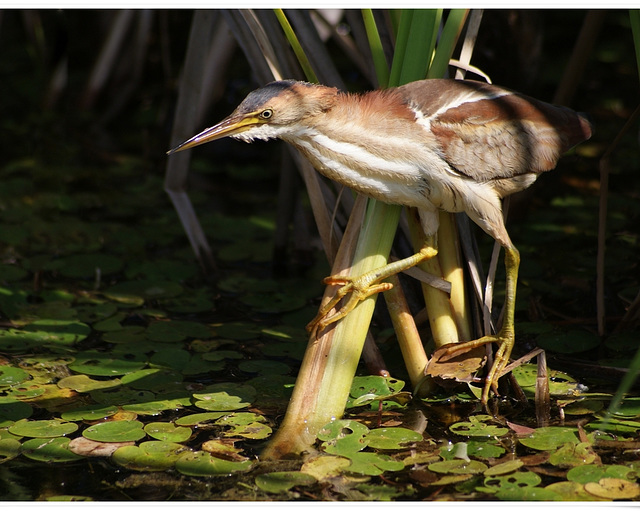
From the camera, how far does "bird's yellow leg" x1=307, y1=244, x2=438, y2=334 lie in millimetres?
2270

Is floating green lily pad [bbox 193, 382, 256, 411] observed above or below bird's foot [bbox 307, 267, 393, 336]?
below

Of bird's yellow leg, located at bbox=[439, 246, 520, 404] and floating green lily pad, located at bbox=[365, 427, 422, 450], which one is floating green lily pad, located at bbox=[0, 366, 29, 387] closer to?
floating green lily pad, located at bbox=[365, 427, 422, 450]

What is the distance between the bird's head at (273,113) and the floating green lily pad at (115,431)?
82 centimetres

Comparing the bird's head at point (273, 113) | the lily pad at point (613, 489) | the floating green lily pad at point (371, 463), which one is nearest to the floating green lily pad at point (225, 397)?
the floating green lily pad at point (371, 463)

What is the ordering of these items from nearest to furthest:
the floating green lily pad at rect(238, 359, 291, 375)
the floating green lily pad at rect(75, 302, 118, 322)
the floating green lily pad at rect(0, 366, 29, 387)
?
1. the floating green lily pad at rect(0, 366, 29, 387)
2. the floating green lily pad at rect(238, 359, 291, 375)
3. the floating green lily pad at rect(75, 302, 118, 322)

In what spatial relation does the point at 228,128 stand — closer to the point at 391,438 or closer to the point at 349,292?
the point at 349,292

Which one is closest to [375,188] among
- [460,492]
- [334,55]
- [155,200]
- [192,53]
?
[460,492]

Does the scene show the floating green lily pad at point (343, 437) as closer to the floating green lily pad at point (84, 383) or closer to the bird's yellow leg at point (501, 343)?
the bird's yellow leg at point (501, 343)

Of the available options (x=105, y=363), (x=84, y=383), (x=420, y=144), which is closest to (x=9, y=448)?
(x=84, y=383)

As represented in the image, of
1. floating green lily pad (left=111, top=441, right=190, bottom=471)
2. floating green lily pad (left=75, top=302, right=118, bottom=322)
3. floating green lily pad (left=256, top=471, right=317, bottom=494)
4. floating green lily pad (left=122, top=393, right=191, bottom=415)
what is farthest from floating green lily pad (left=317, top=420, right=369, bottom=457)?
floating green lily pad (left=75, top=302, right=118, bottom=322)

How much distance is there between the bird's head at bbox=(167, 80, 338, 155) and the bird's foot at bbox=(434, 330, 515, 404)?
32.0 inches

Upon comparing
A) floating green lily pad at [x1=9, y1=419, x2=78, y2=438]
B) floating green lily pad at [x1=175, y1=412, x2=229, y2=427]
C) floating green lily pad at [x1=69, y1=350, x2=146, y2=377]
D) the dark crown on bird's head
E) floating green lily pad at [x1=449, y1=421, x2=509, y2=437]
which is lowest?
floating green lily pad at [x1=9, y1=419, x2=78, y2=438]

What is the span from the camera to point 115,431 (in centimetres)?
230

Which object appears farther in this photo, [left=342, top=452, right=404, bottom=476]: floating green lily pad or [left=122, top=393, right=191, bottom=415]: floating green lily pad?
[left=122, top=393, right=191, bottom=415]: floating green lily pad
